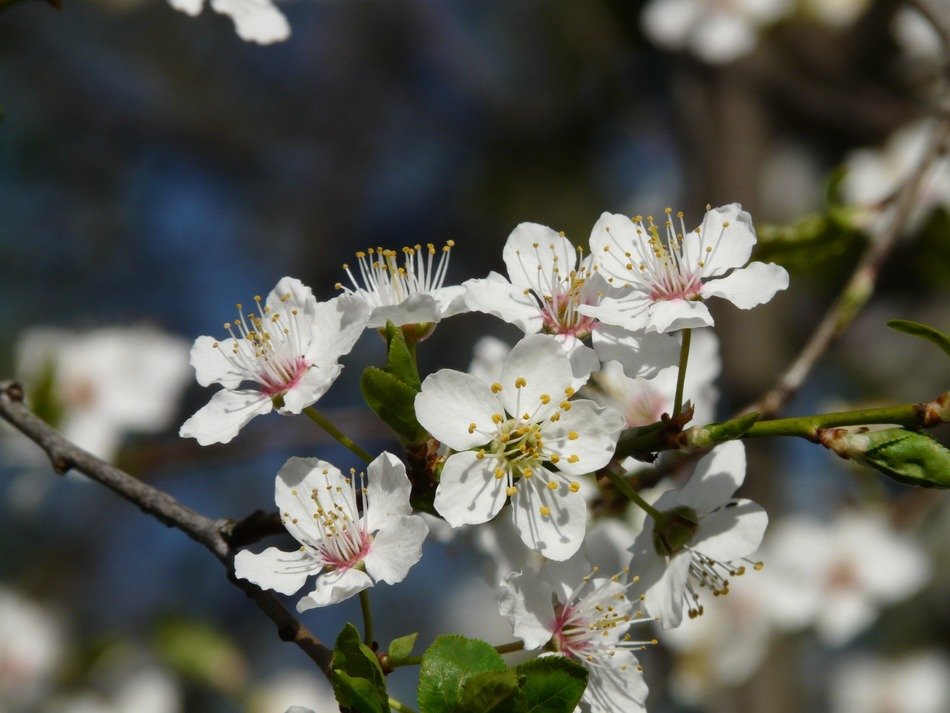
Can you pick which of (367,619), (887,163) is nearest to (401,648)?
(367,619)

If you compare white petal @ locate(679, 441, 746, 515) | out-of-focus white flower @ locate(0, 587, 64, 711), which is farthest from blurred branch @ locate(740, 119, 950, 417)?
out-of-focus white flower @ locate(0, 587, 64, 711)

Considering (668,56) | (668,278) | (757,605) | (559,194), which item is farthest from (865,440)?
(559,194)

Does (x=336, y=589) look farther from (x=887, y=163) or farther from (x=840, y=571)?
(x=887, y=163)

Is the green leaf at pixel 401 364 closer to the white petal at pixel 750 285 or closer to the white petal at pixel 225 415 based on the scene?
the white petal at pixel 225 415

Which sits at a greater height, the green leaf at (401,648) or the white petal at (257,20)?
the white petal at (257,20)

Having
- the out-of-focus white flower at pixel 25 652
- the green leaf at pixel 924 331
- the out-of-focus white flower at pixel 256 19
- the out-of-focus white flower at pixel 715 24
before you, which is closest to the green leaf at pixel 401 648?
the green leaf at pixel 924 331

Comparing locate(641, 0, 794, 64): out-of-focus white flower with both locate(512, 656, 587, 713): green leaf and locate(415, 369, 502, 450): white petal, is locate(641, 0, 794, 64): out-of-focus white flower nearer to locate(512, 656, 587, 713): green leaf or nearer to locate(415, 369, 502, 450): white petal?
locate(415, 369, 502, 450): white petal
